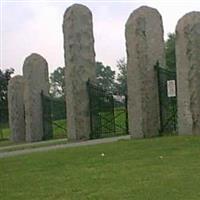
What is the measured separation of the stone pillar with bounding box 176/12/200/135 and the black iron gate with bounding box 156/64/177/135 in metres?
1.90

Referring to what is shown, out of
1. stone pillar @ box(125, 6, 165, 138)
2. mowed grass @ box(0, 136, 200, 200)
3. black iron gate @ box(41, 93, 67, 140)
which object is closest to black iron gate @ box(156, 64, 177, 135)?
stone pillar @ box(125, 6, 165, 138)

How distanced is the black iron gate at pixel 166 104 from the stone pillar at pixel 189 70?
1.90 m

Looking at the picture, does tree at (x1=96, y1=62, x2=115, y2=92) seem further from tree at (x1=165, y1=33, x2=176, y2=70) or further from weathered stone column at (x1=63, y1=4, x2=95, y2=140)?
weathered stone column at (x1=63, y1=4, x2=95, y2=140)

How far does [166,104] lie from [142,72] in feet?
4.85

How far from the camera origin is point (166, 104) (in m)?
21.3

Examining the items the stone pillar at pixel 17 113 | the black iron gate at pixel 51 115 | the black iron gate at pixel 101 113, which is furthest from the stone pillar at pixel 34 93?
the black iron gate at pixel 101 113

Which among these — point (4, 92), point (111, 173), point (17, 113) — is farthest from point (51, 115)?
point (4, 92)

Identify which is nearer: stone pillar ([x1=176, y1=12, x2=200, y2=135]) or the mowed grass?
the mowed grass

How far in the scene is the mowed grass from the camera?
9531mm

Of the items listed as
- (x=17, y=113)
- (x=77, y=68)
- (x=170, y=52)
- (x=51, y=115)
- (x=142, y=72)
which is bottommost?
(x=51, y=115)

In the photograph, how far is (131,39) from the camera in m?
20.7

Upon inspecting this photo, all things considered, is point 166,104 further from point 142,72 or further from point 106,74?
point 106,74

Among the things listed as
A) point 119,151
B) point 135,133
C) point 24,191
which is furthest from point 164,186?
point 135,133

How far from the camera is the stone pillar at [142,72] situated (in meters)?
20.5
